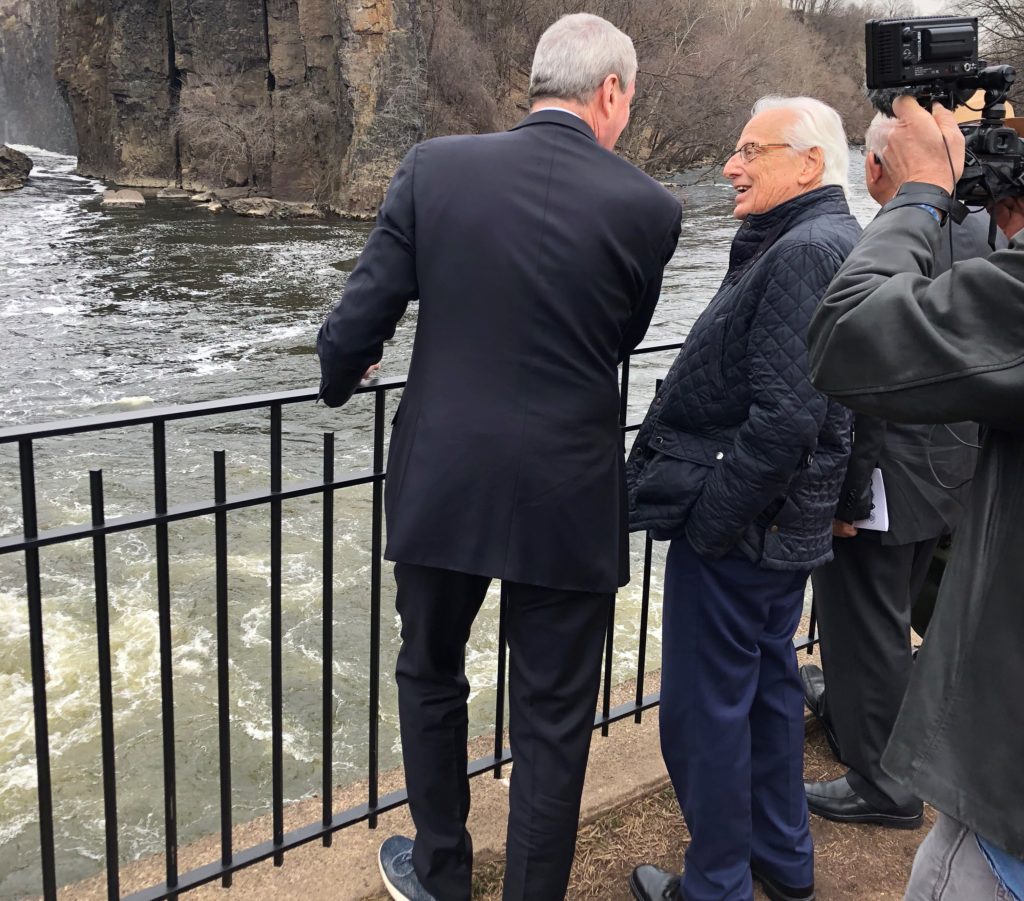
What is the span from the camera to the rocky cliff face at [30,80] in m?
72.4

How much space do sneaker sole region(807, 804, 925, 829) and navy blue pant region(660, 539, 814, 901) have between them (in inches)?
21.4

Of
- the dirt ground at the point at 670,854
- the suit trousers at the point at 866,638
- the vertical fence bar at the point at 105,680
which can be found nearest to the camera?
the vertical fence bar at the point at 105,680

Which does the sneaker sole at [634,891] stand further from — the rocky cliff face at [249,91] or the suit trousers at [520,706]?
the rocky cliff face at [249,91]

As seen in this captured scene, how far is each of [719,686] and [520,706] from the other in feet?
1.44

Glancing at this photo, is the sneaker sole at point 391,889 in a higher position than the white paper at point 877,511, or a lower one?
lower

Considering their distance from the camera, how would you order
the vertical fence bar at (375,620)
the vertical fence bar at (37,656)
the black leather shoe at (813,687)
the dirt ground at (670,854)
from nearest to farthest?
the vertical fence bar at (37,656) < the vertical fence bar at (375,620) < the dirt ground at (670,854) < the black leather shoe at (813,687)

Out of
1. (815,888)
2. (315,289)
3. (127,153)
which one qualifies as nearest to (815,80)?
(127,153)

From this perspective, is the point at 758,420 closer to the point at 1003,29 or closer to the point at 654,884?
the point at 654,884

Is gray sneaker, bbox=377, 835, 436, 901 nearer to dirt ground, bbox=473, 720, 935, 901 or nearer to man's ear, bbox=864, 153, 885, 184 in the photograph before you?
dirt ground, bbox=473, 720, 935, 901

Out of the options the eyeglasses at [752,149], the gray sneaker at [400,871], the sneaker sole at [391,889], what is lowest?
the sneaker sole at [391,889]

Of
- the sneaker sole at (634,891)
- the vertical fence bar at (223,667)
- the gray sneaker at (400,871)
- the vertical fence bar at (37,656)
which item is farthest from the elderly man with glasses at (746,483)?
the vertical fence bar at (37,656)

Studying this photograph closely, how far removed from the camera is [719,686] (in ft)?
7.54

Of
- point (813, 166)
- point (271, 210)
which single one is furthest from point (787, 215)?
point (271, 210)

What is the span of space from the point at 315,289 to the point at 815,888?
2136 centimetres
